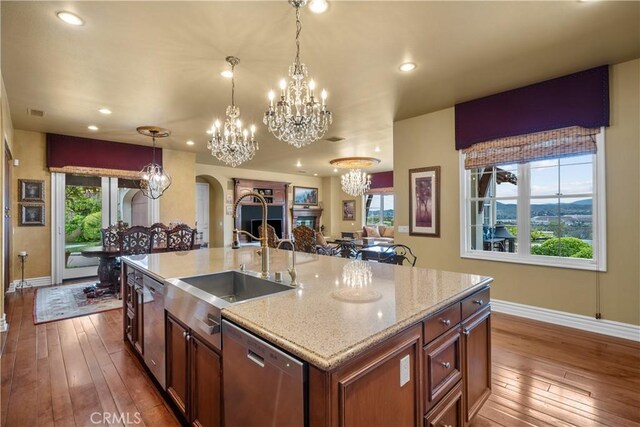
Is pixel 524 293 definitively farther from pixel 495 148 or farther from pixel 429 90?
pixel 429 90

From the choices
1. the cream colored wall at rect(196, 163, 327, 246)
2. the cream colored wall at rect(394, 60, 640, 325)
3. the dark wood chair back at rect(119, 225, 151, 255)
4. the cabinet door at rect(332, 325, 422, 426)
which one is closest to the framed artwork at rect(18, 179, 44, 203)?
the dark wood chair back at rect(119, 225, 151, 255)

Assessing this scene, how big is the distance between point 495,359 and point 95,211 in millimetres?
7058

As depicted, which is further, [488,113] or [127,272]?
[488,113]

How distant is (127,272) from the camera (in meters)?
2.77

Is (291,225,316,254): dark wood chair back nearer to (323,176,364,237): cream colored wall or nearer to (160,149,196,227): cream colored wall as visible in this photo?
(160,149,196,227): cream colored wall

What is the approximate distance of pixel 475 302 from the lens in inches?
68.2

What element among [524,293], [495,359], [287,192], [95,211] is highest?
[287,192]

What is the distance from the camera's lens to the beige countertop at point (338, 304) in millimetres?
1002

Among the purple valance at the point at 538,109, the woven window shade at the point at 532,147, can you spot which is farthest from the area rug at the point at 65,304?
the purple valance at the point at 538,109

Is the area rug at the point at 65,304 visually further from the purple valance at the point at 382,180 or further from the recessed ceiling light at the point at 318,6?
the purple valance at the point at 382,180

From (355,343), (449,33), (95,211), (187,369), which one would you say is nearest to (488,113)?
(449,33)

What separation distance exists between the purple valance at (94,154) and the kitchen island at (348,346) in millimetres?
4817

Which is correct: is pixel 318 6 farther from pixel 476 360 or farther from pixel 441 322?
pixel 476 360

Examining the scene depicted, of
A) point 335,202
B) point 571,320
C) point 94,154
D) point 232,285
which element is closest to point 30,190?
point 94,154
